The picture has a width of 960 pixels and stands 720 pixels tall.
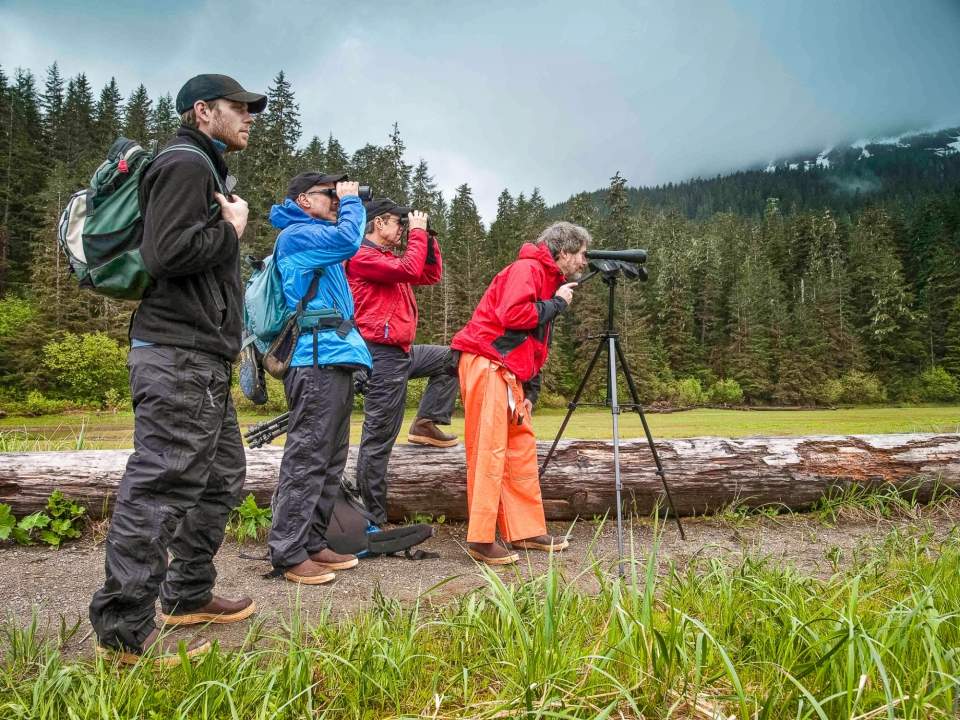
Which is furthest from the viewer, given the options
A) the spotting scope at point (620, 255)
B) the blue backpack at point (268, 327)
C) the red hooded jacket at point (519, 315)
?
the spotting scope at point (620, 255)

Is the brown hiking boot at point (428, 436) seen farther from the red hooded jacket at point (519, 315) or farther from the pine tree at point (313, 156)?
the pine tree at point (313, 156)

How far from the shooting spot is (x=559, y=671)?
1.75m

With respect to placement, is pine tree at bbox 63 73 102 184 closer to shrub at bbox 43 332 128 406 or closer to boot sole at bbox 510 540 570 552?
shrub at bbox 43 332 128 406

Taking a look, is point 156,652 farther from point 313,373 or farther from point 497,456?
point 497,456

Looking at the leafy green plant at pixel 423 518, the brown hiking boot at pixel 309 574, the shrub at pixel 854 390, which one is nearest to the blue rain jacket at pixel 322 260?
the brown hiking boot at pixel 309 574

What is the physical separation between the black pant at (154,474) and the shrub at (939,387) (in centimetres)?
3532

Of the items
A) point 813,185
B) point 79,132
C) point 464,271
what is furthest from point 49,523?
point 813,185

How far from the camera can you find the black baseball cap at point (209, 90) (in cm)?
269

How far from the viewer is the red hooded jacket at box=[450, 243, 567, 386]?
4215 millimetres

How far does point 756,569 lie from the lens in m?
2.95

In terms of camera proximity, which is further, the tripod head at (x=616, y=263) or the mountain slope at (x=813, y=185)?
the mountain slope at (x=813, y=185)

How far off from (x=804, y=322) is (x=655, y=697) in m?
41.1

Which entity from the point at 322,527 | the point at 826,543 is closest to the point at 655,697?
the point at 322,527

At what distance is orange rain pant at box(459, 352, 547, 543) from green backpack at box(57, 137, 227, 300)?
2310 millimetres
